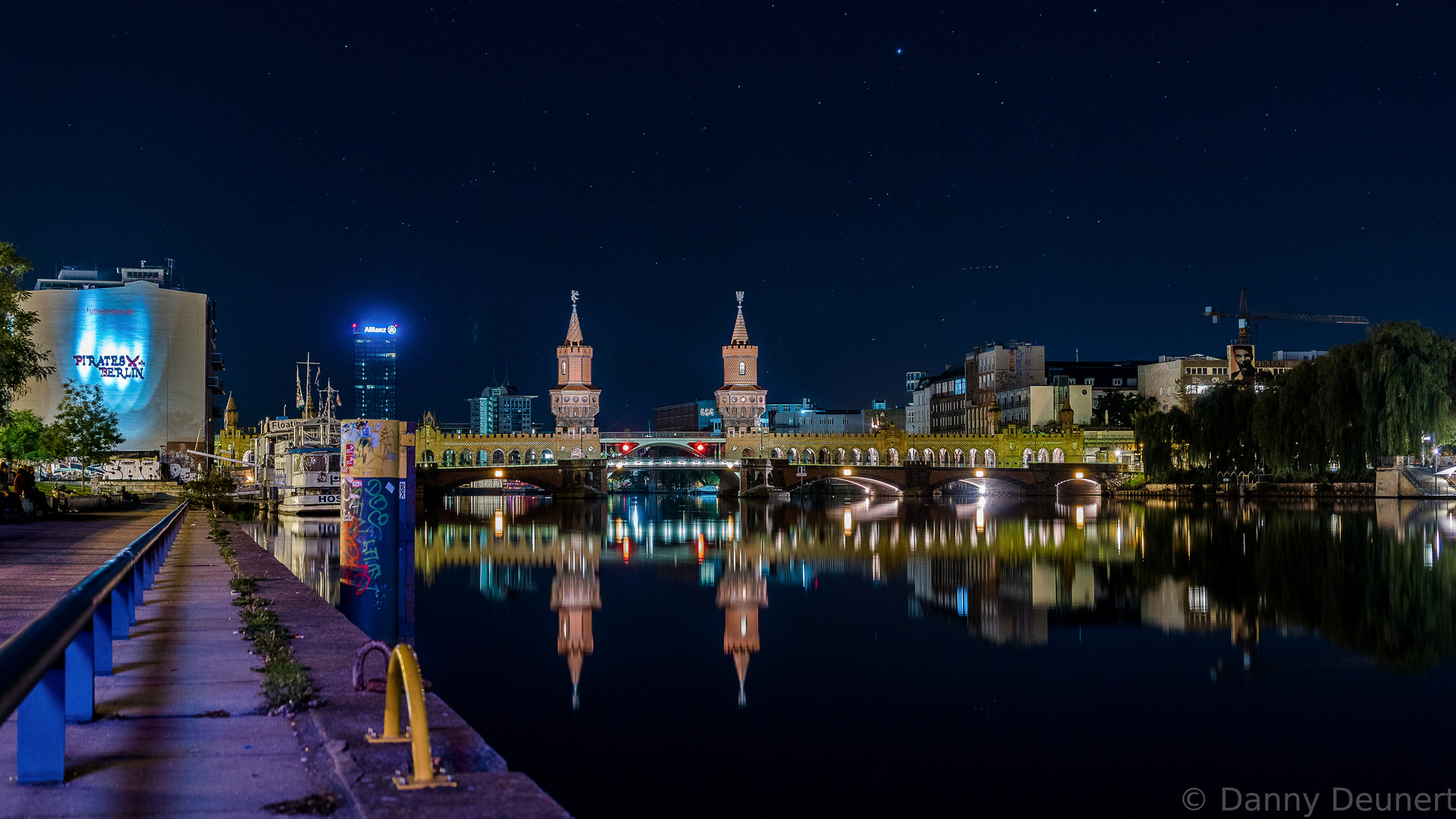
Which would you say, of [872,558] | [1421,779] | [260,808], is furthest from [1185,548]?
[260,808]

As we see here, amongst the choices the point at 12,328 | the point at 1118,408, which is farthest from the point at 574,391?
the point at 12,328

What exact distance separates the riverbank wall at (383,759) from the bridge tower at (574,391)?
429 feet

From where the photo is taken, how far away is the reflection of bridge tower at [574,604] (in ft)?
73.8

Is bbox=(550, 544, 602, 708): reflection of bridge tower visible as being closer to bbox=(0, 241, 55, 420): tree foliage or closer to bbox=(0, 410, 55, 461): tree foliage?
bbox=(0, 241, 55, 420): tree foliage

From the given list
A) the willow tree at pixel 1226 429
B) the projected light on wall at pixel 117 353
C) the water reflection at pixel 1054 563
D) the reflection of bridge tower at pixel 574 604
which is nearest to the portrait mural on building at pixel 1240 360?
the willow tree at pixel 1226 429

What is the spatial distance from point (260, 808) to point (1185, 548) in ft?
142

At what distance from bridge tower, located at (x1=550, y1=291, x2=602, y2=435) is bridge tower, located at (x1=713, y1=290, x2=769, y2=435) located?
54.4 ft

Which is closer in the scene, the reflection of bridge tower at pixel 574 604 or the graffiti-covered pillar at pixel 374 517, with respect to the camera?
the graffiti-covered pillar at pixel 374 517

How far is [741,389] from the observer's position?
152 meters

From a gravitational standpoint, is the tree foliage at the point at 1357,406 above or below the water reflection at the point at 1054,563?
above

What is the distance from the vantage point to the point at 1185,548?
45719 millimetres

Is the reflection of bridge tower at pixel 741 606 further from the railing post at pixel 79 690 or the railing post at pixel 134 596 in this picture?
the railing post at pixel 79 690

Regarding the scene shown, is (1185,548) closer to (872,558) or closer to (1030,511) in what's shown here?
Answer: (872,558)

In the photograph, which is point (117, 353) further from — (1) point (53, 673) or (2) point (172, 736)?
(1) point (53, 673)
